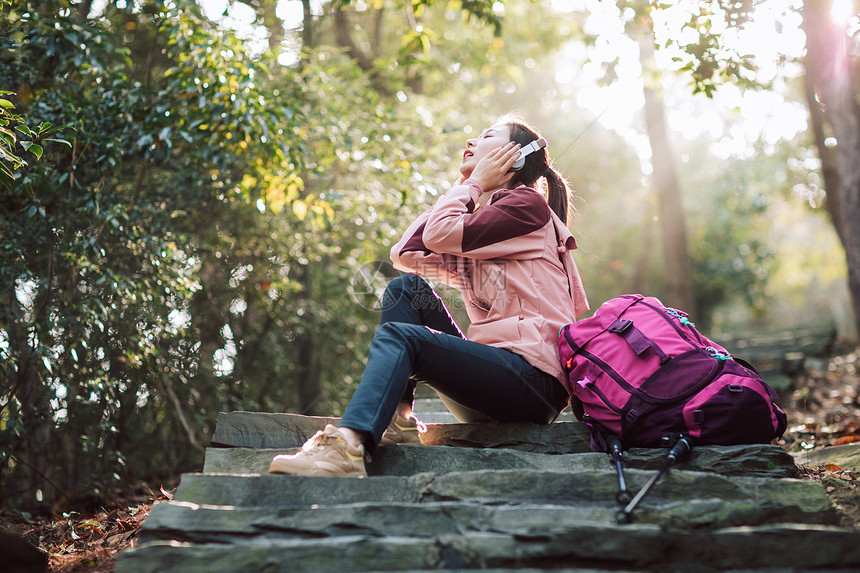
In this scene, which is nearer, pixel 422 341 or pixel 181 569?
pixel 181 569

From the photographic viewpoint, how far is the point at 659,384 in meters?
2.46

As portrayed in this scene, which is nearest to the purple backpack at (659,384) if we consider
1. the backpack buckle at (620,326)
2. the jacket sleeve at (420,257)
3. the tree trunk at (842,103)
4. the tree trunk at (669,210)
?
the backpack buckle at (620,326)

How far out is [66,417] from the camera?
3979 mm

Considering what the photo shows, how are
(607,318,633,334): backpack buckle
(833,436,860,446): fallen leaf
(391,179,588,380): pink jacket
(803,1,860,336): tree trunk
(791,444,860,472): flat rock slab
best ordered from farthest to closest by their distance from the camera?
(803,1,860,336): tree trunk → (833,436,860,446): fallen leaf → (791,444,860,472): flat rock slab → (391,179,588,380): pink jacket → (607,318,633,334): backpack buckle

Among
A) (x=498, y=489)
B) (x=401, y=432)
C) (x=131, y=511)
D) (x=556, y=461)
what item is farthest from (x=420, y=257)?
(x=131, y=511)

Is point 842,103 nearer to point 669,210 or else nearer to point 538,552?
point 669,210

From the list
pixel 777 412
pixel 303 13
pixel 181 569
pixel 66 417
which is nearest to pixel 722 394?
pixel 777 412

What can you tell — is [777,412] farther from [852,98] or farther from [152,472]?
[152,472]

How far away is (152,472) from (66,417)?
1492 mm

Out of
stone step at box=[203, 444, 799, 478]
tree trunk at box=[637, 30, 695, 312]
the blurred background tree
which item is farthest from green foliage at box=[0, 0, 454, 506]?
tree trunk at box=[637, 30, 695, 312]

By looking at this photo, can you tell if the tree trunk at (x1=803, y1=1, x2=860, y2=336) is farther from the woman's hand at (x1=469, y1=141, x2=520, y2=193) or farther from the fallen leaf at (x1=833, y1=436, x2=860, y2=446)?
the woman's hand at (x1=469, y1=141, x2=520, y2=193)

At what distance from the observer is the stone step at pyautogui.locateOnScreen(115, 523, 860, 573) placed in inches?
67.9

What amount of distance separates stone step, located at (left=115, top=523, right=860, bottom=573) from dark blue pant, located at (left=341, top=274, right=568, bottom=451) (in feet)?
1.79

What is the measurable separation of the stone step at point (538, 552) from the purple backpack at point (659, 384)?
68cm
